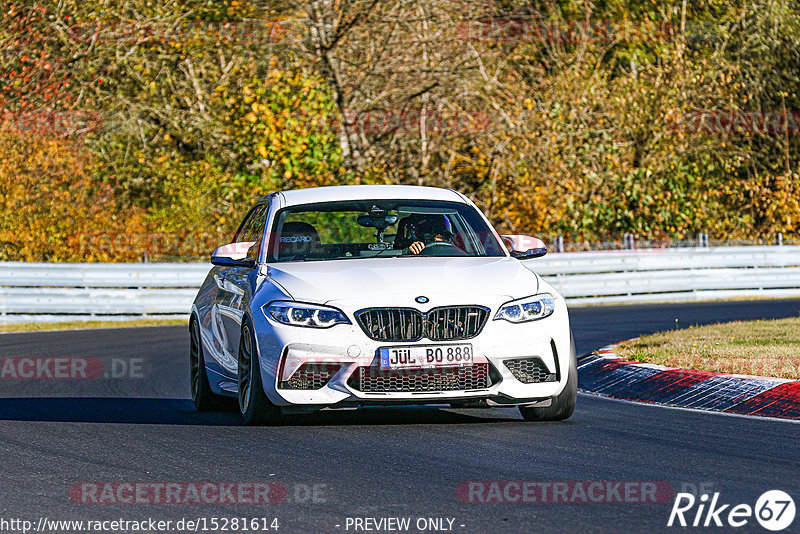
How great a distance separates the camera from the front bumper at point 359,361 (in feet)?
29.5

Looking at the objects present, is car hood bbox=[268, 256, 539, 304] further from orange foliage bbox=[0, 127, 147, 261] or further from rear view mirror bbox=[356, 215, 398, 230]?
orange foliage bbox=[0, 127, 147, 261]

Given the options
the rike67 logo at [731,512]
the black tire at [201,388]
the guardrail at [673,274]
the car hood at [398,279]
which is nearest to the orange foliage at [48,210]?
the guardrail at [673,274]

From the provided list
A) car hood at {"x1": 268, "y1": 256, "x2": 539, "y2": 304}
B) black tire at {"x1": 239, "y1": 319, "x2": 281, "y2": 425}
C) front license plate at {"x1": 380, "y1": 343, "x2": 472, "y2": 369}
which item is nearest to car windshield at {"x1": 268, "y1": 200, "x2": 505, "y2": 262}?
car hood at {"x1": 268, "y1": 256, "x2": 539, "y2": 304}

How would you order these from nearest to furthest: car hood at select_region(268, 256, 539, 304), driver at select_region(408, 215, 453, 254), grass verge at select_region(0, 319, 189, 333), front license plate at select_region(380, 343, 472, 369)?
front license plate at select_region(380, 343, 472, 369) → car hood at select_region(268, 256, 539, 304) → driver at select_region(408, 215, 453, 254) → grass verge at select_region(0, 319, 189, 333)

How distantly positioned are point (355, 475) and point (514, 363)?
81.5 inches

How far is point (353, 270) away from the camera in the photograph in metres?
9.47

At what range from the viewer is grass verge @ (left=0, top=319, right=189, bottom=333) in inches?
951

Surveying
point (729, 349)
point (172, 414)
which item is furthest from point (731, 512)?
point (729, 349)

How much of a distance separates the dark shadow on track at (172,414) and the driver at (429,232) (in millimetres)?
1202

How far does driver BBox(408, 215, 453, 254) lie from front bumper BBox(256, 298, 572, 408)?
1425 mm

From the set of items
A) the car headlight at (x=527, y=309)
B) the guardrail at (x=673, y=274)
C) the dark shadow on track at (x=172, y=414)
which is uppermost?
the car headlight at (x=527, y=309)

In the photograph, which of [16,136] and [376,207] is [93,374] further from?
[16,136]

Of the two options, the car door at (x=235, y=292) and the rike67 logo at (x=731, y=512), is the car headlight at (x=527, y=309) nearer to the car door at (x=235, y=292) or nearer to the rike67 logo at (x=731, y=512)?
the car door at (x=235, y=292)

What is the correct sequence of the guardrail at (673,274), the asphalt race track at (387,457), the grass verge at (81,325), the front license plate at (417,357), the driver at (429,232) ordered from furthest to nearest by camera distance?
the guardrail at (673,274) < the grass verge at (81,325) < the driver at (429,232) < the front license plate at (417,357) < the asphalt race track at (387,457)
